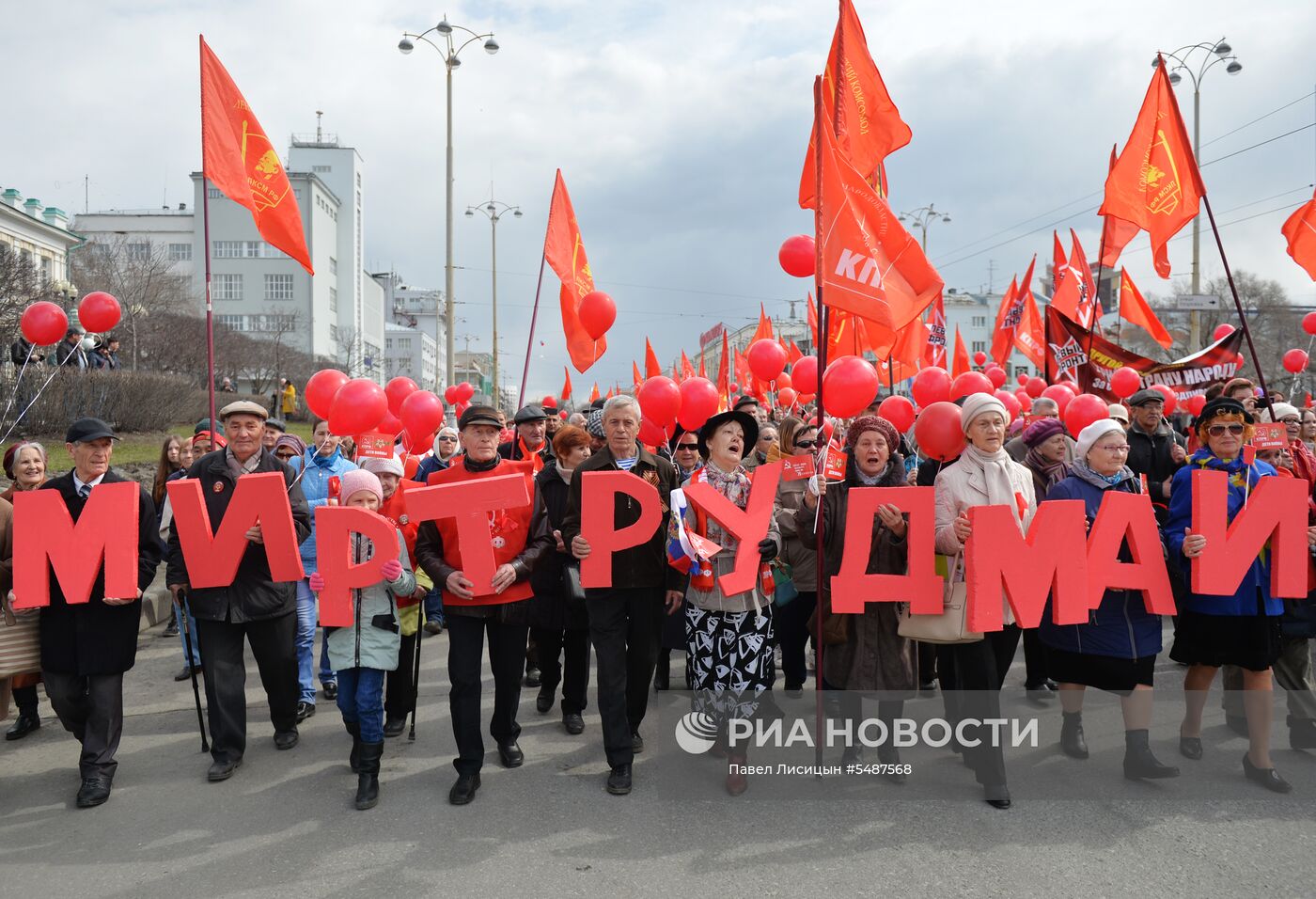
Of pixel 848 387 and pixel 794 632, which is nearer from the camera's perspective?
pixel 794 632

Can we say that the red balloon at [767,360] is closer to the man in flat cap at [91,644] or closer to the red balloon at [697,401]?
the red balloon at [697,401]

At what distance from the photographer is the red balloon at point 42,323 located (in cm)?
739

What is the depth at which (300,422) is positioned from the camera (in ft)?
99.9

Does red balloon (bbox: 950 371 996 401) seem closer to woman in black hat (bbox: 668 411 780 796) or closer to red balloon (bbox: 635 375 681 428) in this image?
red balloon (bbox: 635 375 681 428)

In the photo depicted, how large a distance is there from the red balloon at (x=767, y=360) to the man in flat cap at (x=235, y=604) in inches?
312

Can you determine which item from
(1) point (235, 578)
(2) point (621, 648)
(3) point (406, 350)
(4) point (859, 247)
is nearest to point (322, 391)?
(1) point (235, 578)

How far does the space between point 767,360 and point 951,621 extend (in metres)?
7.91

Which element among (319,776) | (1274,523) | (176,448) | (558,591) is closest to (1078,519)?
(1274,523)

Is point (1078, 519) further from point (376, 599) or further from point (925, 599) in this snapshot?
point (376, 599)

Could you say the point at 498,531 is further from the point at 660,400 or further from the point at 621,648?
the point at 660,400

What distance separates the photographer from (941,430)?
5.06m

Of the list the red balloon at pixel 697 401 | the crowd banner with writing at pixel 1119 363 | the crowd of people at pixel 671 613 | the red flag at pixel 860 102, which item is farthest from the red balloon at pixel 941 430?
the crowd banner with writing at pixel 1119 363

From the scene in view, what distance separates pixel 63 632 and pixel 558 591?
2638mm

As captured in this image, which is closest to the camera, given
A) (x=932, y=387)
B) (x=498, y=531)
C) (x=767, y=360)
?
(x=498, y=531)
